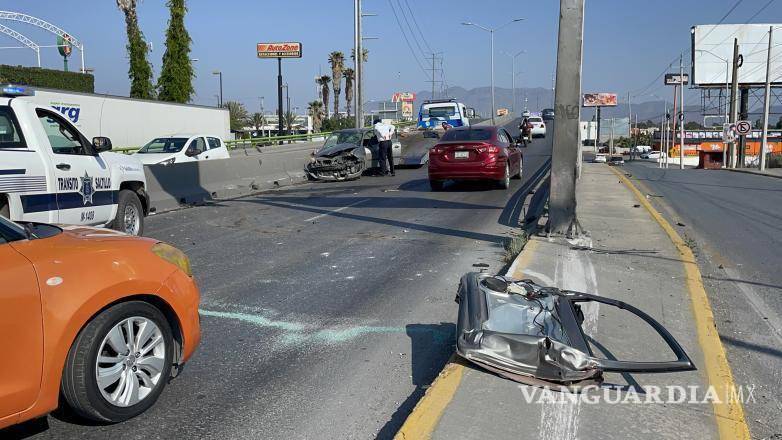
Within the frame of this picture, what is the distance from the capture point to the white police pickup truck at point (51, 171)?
731cm

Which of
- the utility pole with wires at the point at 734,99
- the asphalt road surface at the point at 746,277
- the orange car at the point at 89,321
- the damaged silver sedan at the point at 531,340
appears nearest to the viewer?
the orange car at the point at 89,321

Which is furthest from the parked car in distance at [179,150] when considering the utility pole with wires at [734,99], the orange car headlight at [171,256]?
the utility pole with wires at [734,99]

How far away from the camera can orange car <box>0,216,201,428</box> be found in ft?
11.2

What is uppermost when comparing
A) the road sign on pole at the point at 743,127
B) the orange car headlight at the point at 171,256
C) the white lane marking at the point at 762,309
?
the road sign on pole at the point at 743,127

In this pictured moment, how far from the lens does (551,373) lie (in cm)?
418

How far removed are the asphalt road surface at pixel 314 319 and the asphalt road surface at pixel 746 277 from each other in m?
2.15

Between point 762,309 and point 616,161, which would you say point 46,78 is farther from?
point 616,161

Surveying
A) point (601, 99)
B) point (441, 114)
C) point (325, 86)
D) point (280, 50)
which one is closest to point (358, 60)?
point (441, 114)

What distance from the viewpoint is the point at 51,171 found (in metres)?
7.79

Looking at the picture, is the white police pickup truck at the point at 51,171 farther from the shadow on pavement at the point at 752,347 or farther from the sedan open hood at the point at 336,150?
the sedan open hood at the point at 336,150

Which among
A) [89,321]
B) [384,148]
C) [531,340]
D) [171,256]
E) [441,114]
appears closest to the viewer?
[89,321]

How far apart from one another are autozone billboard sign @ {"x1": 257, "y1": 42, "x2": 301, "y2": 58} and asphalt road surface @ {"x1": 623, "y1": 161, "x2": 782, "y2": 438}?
191 ft

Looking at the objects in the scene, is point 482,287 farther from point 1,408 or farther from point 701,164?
point 701,164

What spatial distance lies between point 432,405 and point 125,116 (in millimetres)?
25977
